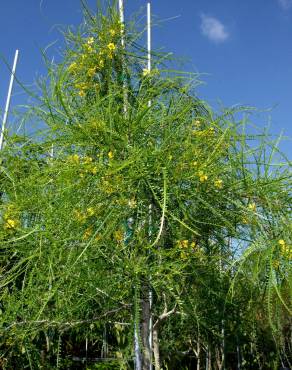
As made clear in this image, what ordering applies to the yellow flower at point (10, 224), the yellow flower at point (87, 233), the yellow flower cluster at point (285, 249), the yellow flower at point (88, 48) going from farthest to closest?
the yellow flower at point (88, 48) < the yellow flower at point (10, 224) < the yellow flower at point (87, 233) < the yellow flower cluster at point (285, 249)

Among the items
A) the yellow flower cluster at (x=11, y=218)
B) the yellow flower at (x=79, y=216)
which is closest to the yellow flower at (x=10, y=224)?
the yellow flower cluster at (x=11, y=218)

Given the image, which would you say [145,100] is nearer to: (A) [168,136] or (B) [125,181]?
(A) [168,136]

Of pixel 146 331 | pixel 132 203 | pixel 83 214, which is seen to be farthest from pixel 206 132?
pixel 146 331

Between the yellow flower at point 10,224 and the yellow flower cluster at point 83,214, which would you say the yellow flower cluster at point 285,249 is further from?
the yellow flower at point 10,224

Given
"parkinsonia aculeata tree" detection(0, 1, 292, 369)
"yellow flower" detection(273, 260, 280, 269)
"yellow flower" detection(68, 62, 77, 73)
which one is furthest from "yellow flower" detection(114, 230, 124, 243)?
"yellow flower" detection(68, 62, 77, 73)

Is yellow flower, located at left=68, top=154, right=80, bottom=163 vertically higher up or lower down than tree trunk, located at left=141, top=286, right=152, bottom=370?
higher up

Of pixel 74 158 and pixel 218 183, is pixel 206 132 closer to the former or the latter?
pixel 218 183

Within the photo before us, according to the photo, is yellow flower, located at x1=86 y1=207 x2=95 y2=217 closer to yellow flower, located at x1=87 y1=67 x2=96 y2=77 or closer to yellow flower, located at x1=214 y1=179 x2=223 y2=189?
yellow flower, located at x1=214 y1=179 x2=223 y2=189

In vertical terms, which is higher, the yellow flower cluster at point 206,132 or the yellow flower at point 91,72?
the yellow flower at point 91,72

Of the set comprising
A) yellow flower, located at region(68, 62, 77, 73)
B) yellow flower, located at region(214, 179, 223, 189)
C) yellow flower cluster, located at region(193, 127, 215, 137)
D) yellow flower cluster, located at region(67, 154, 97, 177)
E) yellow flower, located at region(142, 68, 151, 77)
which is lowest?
yellow flower, located at region(214, 179, 223, 189)

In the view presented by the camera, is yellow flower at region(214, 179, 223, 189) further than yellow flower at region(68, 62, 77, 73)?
No

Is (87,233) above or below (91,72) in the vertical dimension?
below

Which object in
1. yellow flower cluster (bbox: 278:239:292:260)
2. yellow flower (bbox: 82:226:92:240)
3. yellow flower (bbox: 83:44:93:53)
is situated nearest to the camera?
yellow flower cluster (bbox: 278:239:292:260)

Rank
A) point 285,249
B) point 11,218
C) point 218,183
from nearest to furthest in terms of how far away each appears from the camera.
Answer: point 285,249, point 218,183, point 11,218
